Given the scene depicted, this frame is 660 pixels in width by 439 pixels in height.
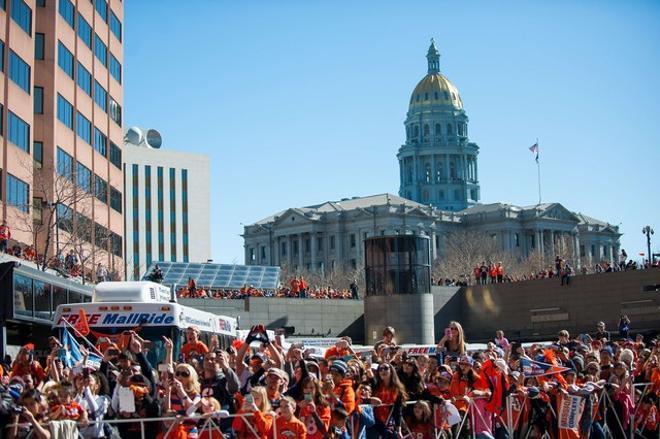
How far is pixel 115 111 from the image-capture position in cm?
7288

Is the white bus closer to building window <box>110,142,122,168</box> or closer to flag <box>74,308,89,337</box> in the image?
flag <box>74,308,89,337</box>

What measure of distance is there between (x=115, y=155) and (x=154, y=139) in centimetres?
7797

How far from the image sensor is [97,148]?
222 ft

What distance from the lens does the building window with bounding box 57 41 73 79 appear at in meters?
59.5

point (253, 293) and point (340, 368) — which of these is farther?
point (253, 293)

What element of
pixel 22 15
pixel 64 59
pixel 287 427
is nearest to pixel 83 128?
pixel 64 59

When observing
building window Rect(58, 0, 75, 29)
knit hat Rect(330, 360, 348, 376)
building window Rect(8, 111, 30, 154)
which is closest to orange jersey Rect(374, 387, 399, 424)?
knit hat Rect(330, 360, 348, 376)

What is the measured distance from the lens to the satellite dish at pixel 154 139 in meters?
149

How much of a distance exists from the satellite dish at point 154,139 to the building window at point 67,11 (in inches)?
3413

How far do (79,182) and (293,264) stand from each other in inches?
4419

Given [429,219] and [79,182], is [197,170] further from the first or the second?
[79,182]

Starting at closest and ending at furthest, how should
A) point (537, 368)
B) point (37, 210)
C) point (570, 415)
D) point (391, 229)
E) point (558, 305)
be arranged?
point (570, 415), point (537, 368), point (37, 210), point (558, 305), point (391, 229)

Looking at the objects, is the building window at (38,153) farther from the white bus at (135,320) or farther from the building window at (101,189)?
the white bus at (135,320)

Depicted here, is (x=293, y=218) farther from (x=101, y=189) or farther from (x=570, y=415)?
(x=570, y=415)
